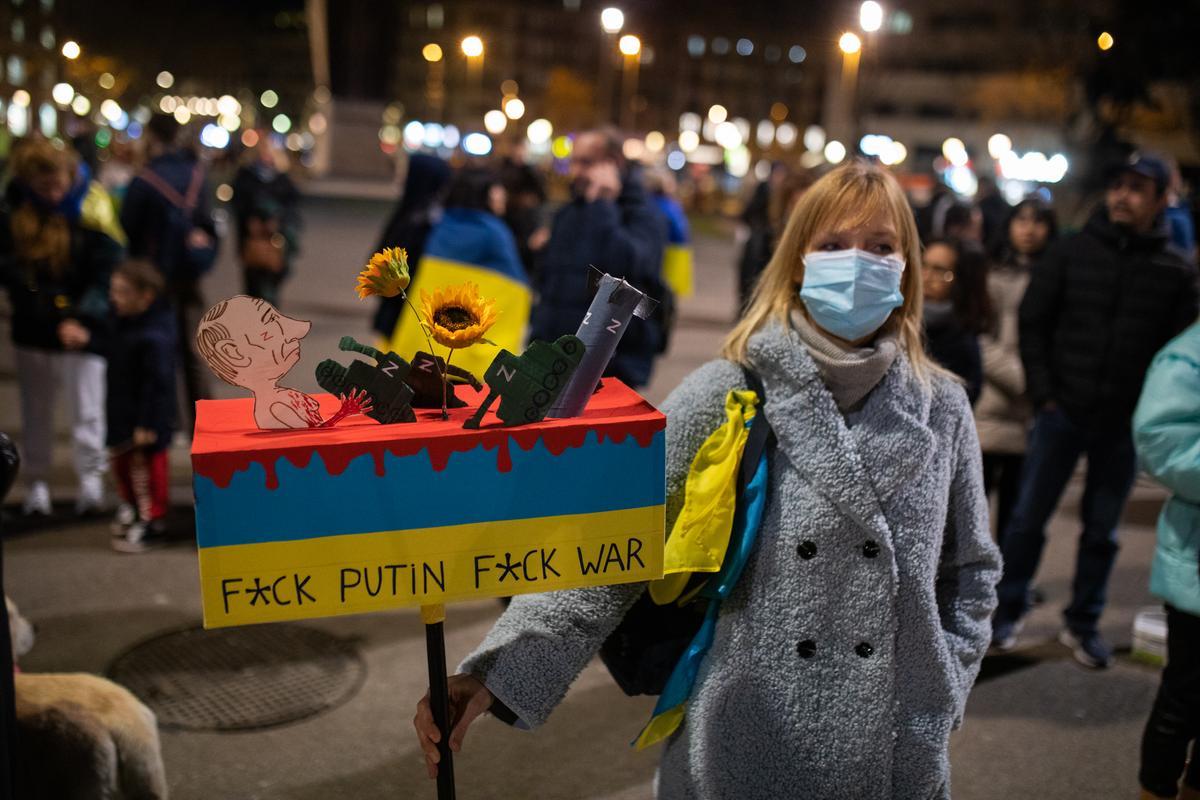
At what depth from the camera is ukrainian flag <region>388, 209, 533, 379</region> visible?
224 inches

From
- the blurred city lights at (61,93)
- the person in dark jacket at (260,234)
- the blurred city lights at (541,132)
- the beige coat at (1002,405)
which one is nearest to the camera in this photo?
the beige coat at (1002,405)

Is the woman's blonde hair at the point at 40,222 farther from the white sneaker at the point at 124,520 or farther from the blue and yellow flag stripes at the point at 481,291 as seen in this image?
the blue and yellow flag stripes at the point at 481,291

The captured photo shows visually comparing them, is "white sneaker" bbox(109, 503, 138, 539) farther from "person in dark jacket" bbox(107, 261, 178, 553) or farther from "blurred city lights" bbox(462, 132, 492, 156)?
"blurred city lights" bbox(462, 132, 492, 156)

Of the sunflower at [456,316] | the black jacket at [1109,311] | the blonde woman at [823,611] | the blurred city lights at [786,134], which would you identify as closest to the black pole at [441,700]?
the blonde woman at [823,611]

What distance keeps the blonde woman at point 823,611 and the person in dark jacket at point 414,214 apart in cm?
446

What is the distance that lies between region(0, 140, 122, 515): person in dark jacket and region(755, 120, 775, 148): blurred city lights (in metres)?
110

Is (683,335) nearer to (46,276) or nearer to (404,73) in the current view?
(46,276)

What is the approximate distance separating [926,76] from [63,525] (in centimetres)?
9395

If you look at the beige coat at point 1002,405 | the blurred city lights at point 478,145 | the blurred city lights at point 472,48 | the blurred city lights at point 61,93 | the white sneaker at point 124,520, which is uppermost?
the blurred city lights at point 472,48

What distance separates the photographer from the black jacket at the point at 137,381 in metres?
6.03

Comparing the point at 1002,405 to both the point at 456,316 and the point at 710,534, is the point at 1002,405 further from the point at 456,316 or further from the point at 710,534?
the point at 456,316

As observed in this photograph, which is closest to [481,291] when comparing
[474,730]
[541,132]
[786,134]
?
[474,730]

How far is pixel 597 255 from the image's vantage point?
5.80 metres

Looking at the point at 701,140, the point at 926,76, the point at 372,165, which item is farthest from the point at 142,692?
the point at 701,140
